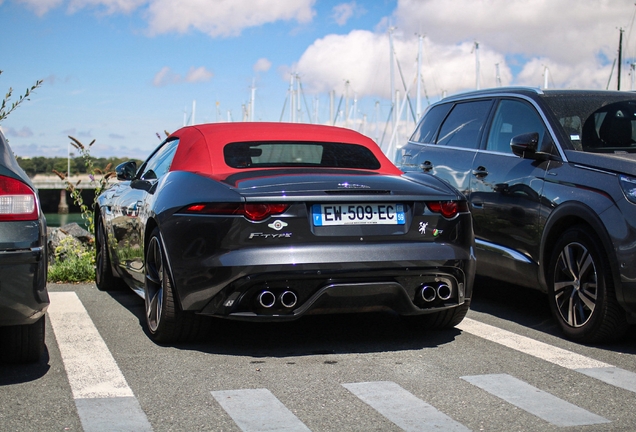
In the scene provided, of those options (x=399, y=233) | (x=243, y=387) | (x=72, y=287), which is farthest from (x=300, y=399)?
(x=72, y=287)

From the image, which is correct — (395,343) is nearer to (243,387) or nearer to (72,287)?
(243,387)

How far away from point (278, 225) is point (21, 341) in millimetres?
1612

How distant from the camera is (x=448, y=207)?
17.6ft

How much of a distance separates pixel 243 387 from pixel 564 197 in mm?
2786

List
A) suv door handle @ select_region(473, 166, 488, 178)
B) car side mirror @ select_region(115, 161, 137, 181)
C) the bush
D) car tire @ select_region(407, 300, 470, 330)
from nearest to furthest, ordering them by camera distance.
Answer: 1. car tire @ select_region(407, 300, 470, 330)
2. suv door handle @ select_region(473, 166, 488, 178)
3. car side mirror @ select_region(115, 161, 137, 181)
4. the bush

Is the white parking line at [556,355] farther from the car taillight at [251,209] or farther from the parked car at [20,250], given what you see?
the parked car at [20,250]

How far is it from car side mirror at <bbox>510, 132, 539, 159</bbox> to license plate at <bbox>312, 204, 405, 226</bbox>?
5.43ft

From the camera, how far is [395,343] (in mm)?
5648

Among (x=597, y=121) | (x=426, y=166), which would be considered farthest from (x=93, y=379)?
(x=426, y=166)

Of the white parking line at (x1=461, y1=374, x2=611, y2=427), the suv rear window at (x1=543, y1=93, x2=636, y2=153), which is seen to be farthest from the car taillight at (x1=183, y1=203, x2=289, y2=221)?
the suv rear window at (x1=543, y1=93, x2=636, y2=153)

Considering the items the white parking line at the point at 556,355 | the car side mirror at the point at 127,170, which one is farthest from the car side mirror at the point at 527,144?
the car side mirror at the point at 127,170

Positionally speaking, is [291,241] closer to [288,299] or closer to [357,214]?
[288,299]

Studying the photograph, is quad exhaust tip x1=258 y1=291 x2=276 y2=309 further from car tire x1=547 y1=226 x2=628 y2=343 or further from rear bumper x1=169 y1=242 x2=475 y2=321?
car tire x1=547 y1=226 x2=628 y2=343

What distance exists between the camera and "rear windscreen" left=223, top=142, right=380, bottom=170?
572cm
